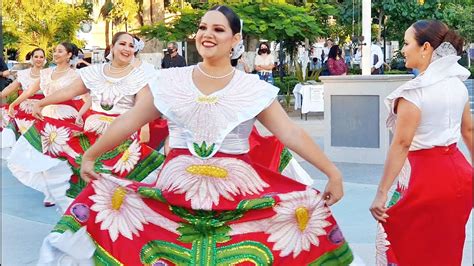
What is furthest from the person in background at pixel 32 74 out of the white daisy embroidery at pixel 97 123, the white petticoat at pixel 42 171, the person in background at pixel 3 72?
the person in background at pixel 3 72

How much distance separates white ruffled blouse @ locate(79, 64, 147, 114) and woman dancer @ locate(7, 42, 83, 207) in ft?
2.50

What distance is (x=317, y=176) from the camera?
10312mm

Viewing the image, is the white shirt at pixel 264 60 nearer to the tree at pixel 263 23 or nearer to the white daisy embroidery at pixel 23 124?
the tree at pixel 263 23

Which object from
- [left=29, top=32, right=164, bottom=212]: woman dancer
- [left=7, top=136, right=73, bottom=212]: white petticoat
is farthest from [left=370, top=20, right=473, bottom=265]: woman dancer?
[left=7, top=136, right=73, bottom=212]: white petticoat

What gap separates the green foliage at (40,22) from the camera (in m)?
31.1

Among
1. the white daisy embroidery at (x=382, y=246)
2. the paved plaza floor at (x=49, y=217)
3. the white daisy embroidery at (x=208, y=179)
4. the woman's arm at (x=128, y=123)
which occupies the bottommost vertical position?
the paved plaza floor at (x=49, y=217)

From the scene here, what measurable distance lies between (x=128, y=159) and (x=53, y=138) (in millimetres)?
1455

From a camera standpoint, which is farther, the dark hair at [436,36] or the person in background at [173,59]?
the person in background at [173,59]

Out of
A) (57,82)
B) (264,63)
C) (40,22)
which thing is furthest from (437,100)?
(40,22)

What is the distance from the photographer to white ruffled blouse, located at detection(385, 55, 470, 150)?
423 cm

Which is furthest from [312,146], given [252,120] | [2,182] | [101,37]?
[101,37]

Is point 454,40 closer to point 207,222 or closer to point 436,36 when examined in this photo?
point 436,36

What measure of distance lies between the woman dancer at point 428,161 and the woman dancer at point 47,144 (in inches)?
154

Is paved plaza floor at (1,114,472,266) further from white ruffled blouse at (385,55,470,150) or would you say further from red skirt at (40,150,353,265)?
red skirt at (40,150,353,265)
